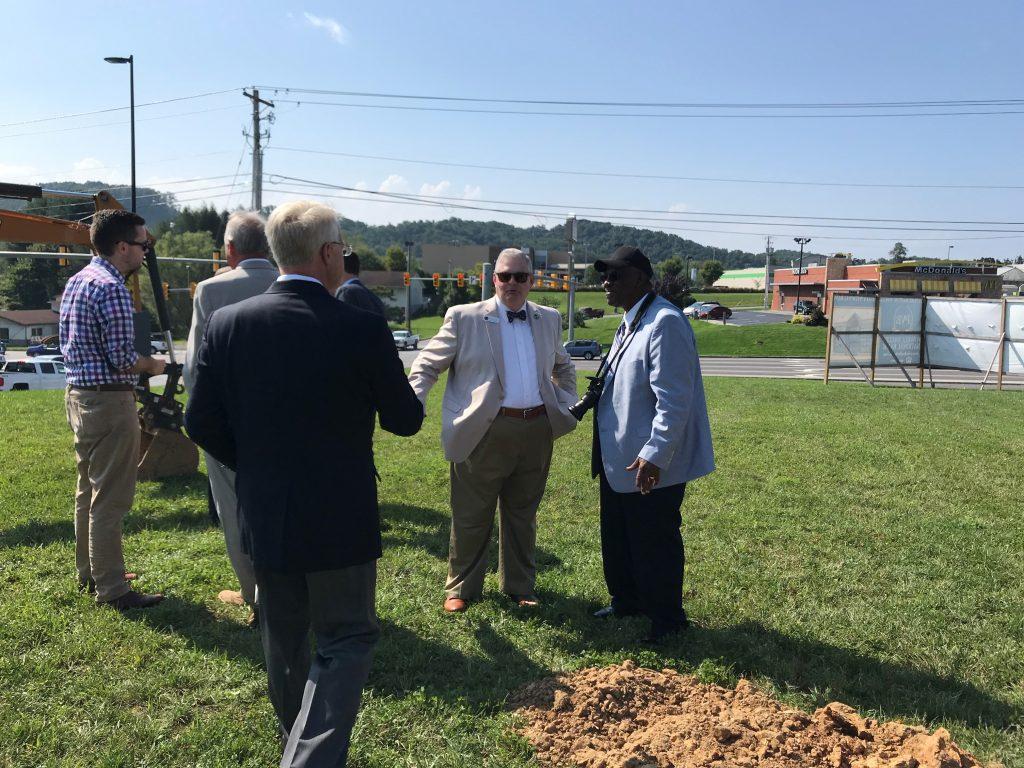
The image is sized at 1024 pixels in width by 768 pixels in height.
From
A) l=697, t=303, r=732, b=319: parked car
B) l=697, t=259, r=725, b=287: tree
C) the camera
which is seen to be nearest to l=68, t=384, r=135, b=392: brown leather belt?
the camera

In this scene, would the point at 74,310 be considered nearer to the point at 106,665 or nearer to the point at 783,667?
the point at 106,665

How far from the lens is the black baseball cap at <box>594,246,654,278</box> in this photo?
4156 millimetres

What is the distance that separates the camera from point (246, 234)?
4027 mm

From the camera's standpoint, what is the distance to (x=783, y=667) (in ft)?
12.0

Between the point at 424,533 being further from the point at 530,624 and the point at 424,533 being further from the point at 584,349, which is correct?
the point at 584,349

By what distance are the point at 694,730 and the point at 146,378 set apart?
599 cm

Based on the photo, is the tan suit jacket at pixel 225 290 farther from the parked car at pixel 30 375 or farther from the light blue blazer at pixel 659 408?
the parked car at pixel 30 375

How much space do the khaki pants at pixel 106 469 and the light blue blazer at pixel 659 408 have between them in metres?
2.70

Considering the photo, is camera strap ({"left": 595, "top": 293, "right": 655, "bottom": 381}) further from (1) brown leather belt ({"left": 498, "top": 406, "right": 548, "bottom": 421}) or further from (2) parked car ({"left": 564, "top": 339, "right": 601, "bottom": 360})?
(2) parked car ({"left": 564, "top": 339, "right": 601, "bottom": 360})

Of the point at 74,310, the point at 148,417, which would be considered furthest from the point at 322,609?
the point at 148,417

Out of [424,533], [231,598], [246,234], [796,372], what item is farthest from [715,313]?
[246,234]

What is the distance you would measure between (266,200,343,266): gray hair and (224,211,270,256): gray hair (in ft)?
5.04

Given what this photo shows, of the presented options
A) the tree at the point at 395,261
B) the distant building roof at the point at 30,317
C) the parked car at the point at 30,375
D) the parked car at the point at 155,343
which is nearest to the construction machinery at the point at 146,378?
the parked car at the point at 155,343

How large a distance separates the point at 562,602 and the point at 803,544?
6.98 feet
